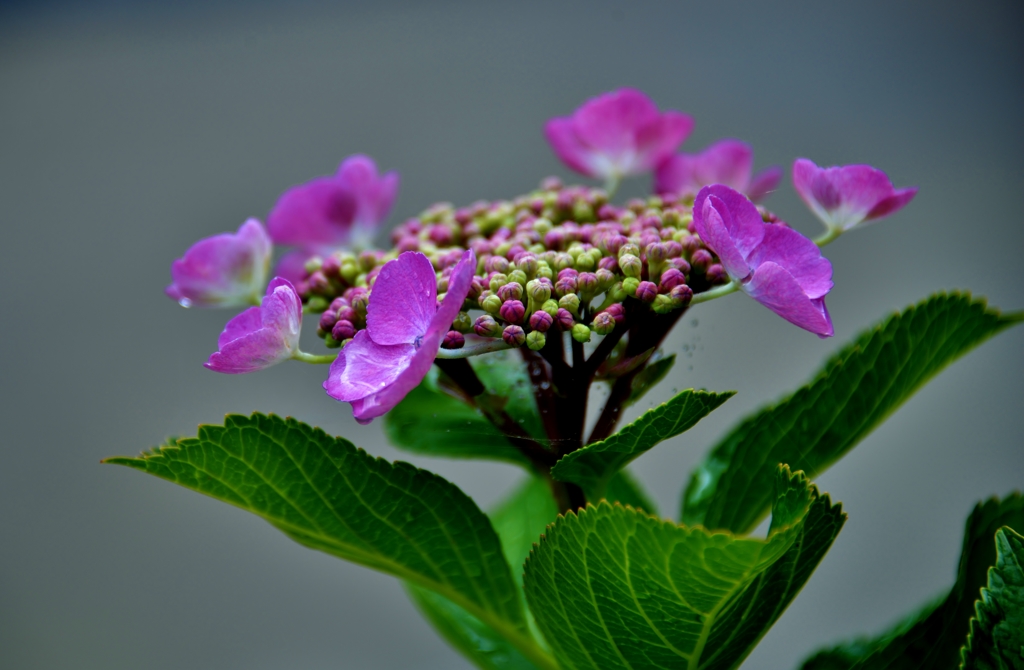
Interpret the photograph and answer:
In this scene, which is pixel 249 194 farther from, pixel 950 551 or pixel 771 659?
pixel 950 551

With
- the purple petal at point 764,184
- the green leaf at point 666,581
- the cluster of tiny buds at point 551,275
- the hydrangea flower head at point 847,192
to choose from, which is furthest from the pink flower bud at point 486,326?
the purple petal at point 764,184

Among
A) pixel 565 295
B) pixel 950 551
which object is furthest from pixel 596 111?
pixel 950 551

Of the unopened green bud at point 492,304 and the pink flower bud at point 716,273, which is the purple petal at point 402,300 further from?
the pink flower bud at point 716,273

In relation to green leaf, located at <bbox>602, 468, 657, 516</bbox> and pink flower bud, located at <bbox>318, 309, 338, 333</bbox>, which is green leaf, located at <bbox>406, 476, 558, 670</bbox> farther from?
pink flower bud, located at <bbox>318, 309, 338, 333</bbox>

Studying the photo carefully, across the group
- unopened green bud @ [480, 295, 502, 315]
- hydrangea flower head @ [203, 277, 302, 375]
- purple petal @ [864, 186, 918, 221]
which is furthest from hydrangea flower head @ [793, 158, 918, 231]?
hydrangea flower head @ [203, 277, 302, 375]

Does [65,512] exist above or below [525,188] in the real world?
below
